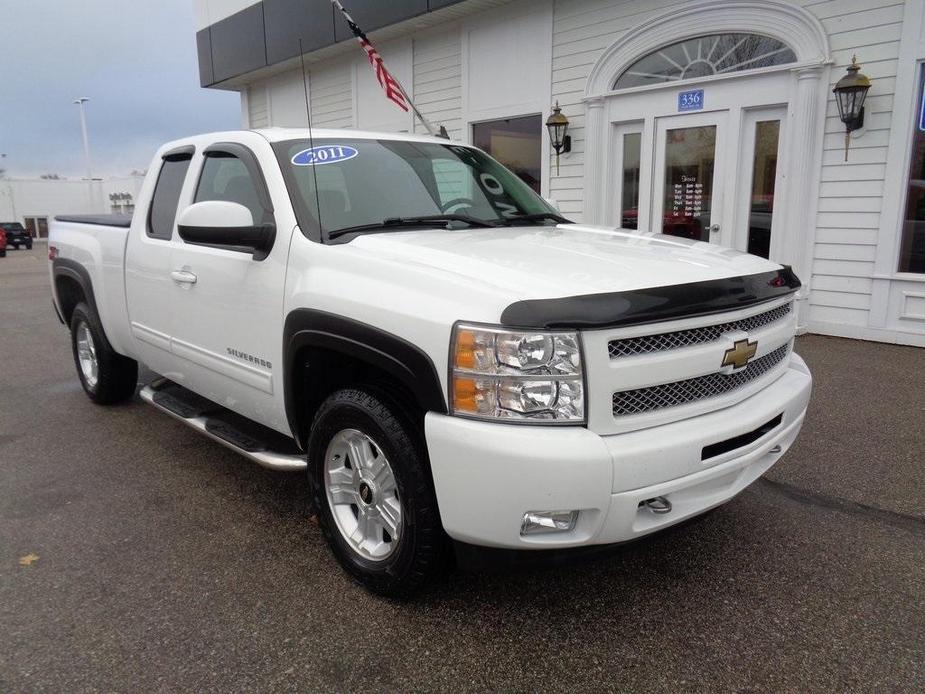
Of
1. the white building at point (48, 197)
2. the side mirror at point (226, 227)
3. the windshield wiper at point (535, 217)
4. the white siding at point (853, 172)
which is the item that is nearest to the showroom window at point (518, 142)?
the white siding at point (853, 172)

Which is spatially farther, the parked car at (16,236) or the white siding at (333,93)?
the parked car at (16,236)

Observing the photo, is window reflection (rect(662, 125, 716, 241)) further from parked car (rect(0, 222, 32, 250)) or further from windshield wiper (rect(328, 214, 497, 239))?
parked car (rect(0, 222, 32, 250))

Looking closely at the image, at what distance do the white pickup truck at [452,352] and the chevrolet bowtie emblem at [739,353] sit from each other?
1 cm

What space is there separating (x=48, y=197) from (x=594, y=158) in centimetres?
6582

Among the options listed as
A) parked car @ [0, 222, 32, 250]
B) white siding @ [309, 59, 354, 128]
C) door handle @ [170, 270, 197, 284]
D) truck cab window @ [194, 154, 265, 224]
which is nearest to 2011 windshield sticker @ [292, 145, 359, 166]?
truck cab window @ [194, 154, 265, 224]

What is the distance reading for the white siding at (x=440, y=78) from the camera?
36.9 feet

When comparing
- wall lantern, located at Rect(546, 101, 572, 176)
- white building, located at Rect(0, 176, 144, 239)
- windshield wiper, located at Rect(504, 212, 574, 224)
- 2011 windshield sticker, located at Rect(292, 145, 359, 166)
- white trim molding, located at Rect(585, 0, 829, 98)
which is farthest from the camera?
white building, located at Rect(0, 176, 144, 239)

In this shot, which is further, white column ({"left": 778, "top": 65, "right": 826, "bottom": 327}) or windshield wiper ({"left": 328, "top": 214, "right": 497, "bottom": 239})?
white column ({"left": 778, "top": 65, "right": 826, "bottom": 327})

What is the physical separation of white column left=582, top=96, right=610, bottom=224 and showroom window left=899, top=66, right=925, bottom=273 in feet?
11.7

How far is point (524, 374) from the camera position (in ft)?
7.25

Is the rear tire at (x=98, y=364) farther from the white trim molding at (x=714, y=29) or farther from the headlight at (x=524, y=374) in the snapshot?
the white trim molding at (x=714, y=29)

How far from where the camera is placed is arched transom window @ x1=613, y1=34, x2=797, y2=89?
7.75 metres

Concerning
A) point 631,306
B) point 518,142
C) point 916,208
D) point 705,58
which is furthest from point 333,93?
point 631,306

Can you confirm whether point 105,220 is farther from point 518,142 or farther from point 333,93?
point 333,93
